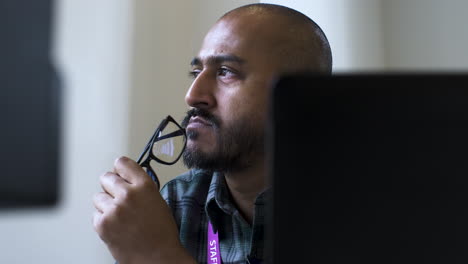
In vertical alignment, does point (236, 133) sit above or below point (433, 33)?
below

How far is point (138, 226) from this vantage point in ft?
2.89

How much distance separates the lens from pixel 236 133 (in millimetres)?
1204

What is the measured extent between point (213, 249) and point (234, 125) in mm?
307

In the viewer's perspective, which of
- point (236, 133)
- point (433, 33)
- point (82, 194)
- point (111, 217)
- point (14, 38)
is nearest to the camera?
point (14, 38)

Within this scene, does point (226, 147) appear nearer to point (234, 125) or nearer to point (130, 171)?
point (234, 125)

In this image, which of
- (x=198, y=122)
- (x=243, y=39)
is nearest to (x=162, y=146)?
(x=198, y=122)

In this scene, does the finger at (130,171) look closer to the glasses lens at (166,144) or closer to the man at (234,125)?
the glasses lens at (166,144)

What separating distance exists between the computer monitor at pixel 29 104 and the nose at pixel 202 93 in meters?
0.90

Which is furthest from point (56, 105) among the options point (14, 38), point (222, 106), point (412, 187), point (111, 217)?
point (222, 106)

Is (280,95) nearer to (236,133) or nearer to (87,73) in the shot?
(236,133)

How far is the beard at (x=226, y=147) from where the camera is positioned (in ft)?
3.91

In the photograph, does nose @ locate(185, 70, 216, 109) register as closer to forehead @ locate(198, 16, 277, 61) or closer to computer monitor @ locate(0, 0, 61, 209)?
forehead @ locate(198, 16, 277, 61)

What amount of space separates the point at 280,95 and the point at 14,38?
19 centimetres

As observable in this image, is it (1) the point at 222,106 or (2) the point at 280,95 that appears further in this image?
(1) the point at 222,106
